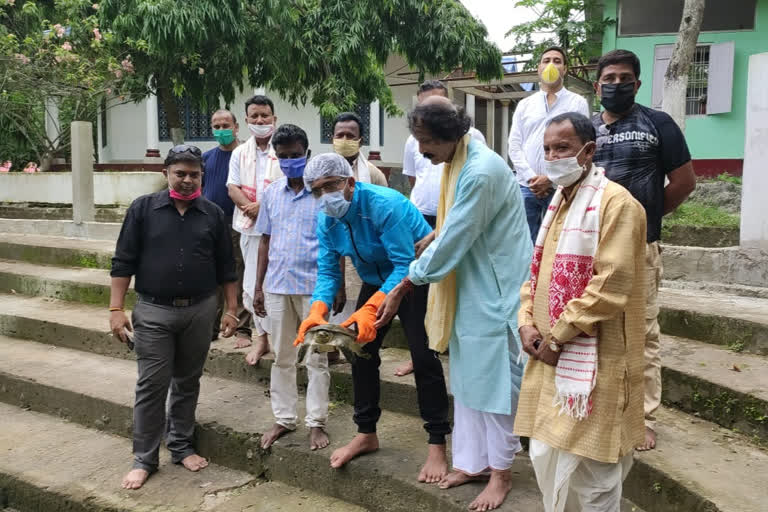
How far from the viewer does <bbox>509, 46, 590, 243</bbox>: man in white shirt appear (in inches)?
169

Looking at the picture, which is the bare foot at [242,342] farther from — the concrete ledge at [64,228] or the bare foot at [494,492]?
the concrete ledge at [64,228]

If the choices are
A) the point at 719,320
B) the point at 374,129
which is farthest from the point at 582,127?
the point at 374,129

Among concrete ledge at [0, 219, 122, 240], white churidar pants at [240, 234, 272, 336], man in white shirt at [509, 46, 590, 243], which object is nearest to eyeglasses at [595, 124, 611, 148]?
man in white shirt at [509, 46, 590, 243]

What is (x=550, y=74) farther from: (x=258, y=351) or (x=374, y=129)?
(x=374, y=129)

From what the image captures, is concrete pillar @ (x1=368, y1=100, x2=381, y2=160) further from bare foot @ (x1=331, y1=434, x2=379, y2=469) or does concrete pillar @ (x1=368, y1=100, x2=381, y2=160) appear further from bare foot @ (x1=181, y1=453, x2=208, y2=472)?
bare foot @ (x1=331, y1=434, x2=379, y2=469)

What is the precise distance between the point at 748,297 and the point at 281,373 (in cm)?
380

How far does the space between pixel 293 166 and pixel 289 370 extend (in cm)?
117

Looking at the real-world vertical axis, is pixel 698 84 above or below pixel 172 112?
above

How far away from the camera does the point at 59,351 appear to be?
19.7 feet

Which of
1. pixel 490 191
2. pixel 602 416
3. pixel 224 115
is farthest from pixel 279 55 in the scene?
pixel 602 416

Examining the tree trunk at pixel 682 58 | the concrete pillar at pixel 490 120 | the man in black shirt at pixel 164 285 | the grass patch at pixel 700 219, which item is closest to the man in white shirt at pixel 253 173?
the man in black shirt at pixel 164 285

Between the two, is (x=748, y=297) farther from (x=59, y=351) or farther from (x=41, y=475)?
(x=59, y=351)

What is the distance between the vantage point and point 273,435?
3936 mm

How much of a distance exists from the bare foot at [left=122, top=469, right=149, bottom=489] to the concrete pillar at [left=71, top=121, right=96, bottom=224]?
6255 millimetres
